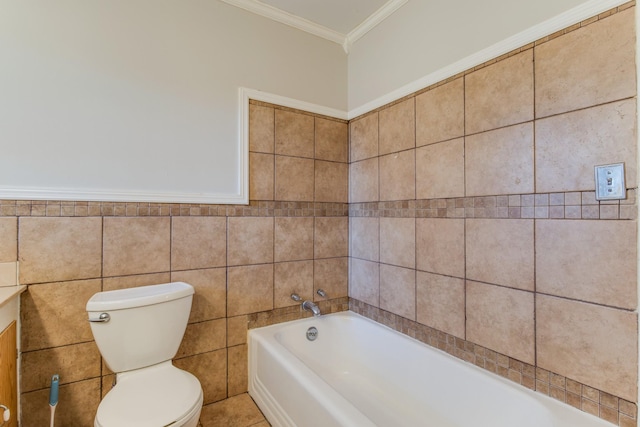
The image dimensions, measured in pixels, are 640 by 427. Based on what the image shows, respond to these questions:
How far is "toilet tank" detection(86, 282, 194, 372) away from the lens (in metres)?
1.43

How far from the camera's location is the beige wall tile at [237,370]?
6.40ft

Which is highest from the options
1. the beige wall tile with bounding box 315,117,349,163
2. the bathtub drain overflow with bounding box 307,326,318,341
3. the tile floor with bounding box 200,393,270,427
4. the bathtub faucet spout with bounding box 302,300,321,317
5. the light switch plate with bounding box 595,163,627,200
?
the beige wall tile with bounding box 315,117,349,163

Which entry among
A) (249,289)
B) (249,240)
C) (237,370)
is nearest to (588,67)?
(249,240)

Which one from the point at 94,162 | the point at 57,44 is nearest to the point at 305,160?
the point at 94,162

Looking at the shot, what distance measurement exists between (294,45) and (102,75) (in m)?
1.19

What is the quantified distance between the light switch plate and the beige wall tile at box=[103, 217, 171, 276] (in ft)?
6.43

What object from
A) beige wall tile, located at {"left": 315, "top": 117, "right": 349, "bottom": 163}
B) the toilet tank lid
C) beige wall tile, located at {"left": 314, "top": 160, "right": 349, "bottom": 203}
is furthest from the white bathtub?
beige wall tile, located at {"left": 315, "top": 117, "right": 349, "bottom": 163}

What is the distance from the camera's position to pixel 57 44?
153 centimetres

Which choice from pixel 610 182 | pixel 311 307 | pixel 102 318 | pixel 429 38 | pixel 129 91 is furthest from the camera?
pixel 311 307

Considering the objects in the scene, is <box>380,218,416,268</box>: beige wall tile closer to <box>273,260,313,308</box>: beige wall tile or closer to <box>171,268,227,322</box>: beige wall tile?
<box>273,260,313,308</box>: beige wall tile

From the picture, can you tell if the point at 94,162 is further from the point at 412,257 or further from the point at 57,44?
the point at 412,257

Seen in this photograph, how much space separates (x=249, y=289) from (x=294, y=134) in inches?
A: 42.0

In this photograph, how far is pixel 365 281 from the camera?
2.24 metres

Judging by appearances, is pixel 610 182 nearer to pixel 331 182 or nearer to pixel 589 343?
pixel 589 343
